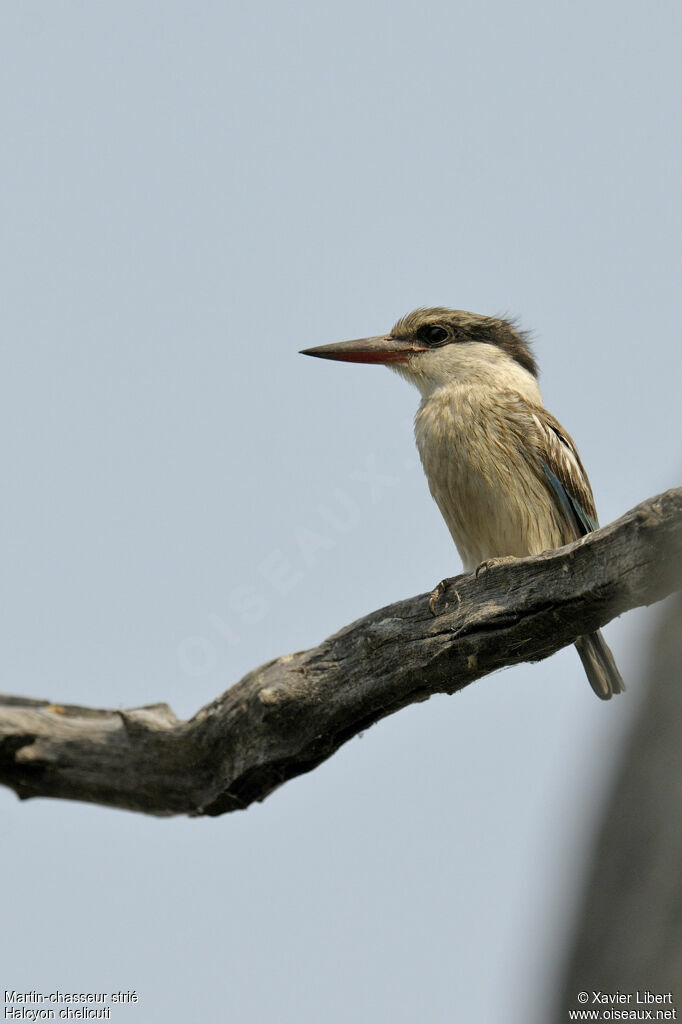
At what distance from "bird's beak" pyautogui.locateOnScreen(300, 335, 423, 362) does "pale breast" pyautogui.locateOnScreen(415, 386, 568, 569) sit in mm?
676

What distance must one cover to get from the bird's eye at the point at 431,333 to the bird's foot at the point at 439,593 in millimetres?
2038

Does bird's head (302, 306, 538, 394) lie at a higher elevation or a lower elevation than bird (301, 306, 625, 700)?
higher

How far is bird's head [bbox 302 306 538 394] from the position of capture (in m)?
5.84

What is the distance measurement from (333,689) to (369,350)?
2319 mm

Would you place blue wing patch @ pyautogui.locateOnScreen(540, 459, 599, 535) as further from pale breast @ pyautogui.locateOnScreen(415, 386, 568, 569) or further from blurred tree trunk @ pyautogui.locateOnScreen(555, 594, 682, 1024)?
blurred tree trunk @ pyautogui.locateOnScreen(555, 594, 682, 1024)

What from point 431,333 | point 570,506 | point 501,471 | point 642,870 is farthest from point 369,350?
point 642,870

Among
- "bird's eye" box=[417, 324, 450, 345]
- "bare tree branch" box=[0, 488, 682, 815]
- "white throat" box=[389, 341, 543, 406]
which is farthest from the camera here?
"bird's eye" box=[417, 324, 450, 345]

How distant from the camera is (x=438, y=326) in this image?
19.7ft

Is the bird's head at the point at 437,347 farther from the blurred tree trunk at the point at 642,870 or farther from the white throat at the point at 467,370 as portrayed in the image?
the blurred tree trunk at the point at 642,870

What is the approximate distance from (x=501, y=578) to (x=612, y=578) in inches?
22.1

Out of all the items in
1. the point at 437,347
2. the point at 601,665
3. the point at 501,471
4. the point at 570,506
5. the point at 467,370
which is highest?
the point at 437,347

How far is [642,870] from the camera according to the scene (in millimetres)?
4082

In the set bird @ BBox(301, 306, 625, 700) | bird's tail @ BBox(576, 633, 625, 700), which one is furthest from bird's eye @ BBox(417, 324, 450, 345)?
bird's tail @ BBox(576, 633, 625, 700)

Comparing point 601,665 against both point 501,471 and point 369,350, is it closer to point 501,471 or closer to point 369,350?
point 501,471
